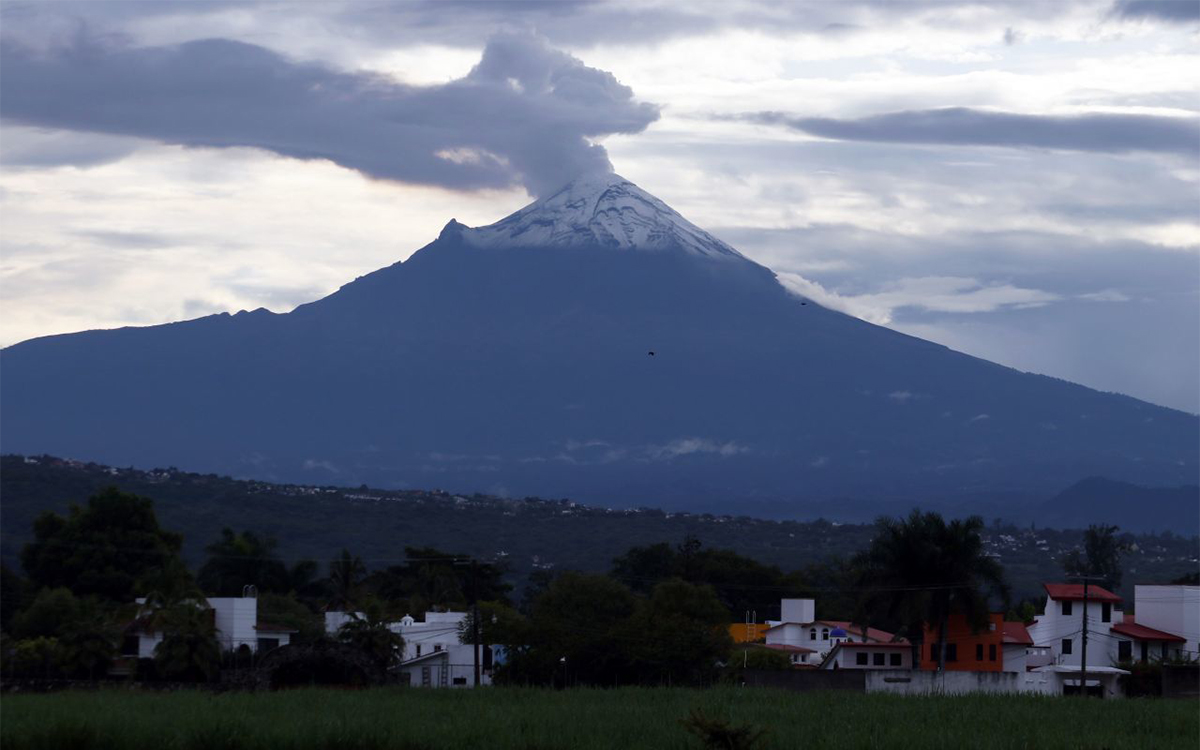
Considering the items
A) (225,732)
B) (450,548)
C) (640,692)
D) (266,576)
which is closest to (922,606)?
(640,692)

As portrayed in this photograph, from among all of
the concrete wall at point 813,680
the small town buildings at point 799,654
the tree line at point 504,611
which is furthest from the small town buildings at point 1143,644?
the concrete wall at point 813,680

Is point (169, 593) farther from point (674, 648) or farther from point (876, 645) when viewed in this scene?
point (876, 645)

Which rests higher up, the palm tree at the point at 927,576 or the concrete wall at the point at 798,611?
the palm tree at the point at 927,576

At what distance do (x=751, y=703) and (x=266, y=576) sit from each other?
57.5 m

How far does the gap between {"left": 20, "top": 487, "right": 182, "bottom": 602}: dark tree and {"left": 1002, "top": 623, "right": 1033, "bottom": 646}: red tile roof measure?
3927cm

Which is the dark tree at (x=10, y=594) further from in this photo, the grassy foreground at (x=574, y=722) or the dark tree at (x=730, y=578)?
the dark tree at (x=730, y=578)

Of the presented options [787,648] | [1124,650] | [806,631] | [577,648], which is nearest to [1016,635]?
[1124,650]

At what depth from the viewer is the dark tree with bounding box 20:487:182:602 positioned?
80875 mm

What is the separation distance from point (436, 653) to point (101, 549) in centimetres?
2086

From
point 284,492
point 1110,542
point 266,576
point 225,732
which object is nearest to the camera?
point 225,732

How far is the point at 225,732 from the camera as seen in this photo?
121ft

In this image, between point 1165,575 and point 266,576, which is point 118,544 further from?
point 1165,575

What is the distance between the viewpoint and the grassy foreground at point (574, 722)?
1341 inches

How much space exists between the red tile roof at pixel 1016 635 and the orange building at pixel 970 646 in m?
0.55
